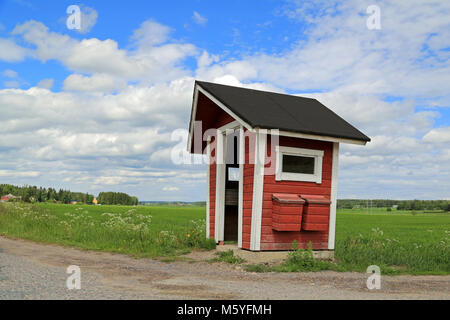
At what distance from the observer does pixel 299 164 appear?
1120 centimetres

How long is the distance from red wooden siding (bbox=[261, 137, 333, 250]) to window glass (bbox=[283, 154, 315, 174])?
32cm

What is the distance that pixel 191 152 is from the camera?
600 inches

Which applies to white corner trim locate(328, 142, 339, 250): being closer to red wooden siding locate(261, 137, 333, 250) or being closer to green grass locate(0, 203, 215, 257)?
red wooden siding locate(261, 137, 333, 250)

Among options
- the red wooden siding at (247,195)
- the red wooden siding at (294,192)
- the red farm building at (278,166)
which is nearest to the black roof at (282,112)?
the red farm building at (278,166)

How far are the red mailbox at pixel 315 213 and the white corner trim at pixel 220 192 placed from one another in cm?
317

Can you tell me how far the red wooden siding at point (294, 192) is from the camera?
34.7ft

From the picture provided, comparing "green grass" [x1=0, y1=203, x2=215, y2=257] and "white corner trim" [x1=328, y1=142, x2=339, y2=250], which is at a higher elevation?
"white corner trim" [x1=328, y1=142, x2=339, y2=250]

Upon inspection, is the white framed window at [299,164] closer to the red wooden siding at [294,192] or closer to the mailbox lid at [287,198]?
the red wooden siding at [294,192]

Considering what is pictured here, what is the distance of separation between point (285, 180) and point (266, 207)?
3.08 ft

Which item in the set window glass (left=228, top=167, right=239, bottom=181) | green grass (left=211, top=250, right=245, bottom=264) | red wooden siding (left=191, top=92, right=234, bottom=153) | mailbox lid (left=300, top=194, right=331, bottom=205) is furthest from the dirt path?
red wooden siding (left=191, top=92, right=234, bottom=153)

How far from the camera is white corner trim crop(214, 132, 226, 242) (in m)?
13.1

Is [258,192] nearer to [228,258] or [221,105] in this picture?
[228,258]

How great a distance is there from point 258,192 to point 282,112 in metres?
2.70
